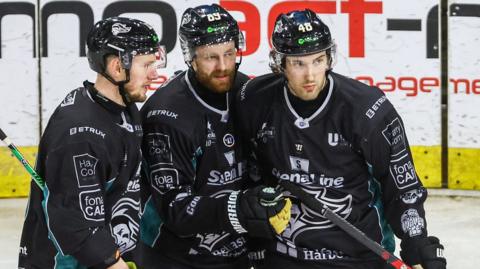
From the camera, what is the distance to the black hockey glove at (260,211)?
9.94 feet

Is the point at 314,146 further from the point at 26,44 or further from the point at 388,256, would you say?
the point at 26,44

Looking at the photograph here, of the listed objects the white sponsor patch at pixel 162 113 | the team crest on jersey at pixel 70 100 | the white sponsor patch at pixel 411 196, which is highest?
the team crest on jersey at pixel 70 100

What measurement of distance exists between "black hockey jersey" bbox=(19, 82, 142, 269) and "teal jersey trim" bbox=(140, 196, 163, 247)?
0.89 ft

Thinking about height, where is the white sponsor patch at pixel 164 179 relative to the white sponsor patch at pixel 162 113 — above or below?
below

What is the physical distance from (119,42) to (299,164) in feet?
2.17

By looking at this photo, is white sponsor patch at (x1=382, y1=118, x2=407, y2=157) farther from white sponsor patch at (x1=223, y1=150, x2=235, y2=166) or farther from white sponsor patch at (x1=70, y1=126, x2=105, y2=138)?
white sponsor patch at (x1=70, y1=126, x2=105, y2=138)

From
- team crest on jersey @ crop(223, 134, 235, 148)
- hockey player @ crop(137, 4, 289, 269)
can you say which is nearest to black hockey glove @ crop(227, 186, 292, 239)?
hockey player @ crop(137, 4, 289, 269)

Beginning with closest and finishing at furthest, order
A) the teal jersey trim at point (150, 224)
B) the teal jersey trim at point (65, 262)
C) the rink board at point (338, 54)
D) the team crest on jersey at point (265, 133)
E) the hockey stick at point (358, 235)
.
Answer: the teal jersey trim at point (65, 262) < the hockey stick at point (358, 235) < the team crest on jersey at point (265, 133) < the teal jersey trim at point (150, 224) < the rink board at point (338, 54)

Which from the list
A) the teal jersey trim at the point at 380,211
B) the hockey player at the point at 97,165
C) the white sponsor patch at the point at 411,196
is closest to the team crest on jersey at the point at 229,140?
the hockey player at the point at 97,165

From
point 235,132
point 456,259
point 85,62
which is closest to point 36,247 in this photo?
point 235,132

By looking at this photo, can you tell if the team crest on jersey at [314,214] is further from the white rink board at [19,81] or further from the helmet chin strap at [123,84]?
the white rink board at [19,81]

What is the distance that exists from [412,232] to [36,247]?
1.09m

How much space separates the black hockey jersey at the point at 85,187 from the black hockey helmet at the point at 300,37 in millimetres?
486

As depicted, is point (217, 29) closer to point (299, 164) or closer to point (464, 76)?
point (299, 164)
